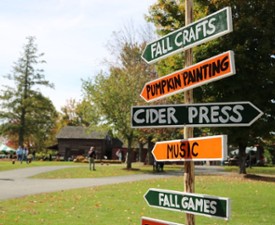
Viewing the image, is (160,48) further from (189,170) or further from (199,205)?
(199,205)


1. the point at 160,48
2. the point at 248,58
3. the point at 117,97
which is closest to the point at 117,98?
the point at 117,97

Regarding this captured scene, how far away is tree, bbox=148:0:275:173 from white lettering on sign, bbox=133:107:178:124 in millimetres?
17827

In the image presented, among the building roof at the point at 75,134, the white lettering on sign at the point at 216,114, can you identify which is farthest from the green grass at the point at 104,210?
the building roof at the point at 75,134

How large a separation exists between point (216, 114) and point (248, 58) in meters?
18.8

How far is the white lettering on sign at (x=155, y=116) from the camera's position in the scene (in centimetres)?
466

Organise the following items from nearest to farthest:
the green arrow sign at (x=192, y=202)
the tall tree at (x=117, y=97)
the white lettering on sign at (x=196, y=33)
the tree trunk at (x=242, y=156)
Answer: the green arrow sign at (x=192, y=202) < the white lettering on sign at (x=196, y=33) < the tree trunk at (x=242, y=156) < the tall tree at (x=117, y=97)

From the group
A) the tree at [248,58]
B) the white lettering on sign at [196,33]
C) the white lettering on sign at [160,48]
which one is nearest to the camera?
the white lettering on sign at [196,33]

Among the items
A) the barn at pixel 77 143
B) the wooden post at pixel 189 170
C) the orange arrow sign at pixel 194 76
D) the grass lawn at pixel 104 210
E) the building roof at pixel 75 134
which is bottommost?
the grass lawn at pixel 104 210

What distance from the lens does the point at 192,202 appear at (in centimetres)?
427

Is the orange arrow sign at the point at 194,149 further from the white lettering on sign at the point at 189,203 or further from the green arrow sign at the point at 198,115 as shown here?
the white lettering on sign at the point at 189,203

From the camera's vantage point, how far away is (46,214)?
1016 centimetres

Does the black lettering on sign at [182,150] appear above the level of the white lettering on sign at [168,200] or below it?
above

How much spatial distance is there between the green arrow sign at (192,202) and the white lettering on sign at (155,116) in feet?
2.63

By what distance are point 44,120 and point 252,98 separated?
1894 inches
